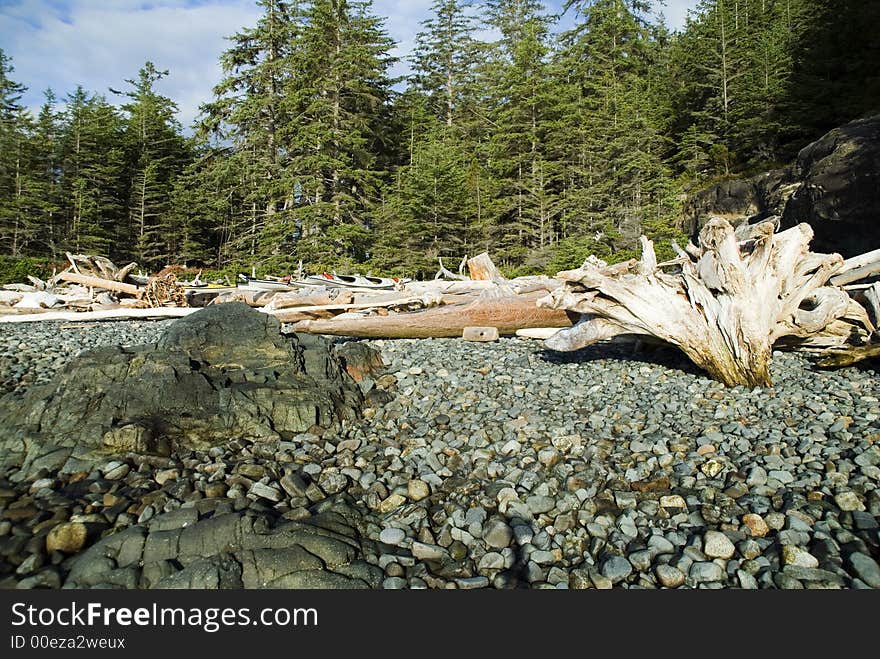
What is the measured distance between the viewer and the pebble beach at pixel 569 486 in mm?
2275

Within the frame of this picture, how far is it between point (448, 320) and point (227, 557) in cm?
546

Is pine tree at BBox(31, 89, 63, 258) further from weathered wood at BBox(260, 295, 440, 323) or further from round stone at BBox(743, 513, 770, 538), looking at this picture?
round stone at BBox(743, 513, 770, 538)

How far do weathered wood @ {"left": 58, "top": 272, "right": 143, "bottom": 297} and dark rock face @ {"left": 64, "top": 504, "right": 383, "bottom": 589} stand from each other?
1143 cm

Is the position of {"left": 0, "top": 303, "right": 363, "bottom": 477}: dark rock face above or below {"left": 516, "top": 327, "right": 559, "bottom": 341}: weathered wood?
below

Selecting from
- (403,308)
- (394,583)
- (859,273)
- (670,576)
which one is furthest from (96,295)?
(859,273)

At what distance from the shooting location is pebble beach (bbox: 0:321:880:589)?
2275 mm

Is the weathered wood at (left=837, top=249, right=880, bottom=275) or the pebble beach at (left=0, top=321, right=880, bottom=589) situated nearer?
the pebble beach at (left=0, top=321, right=880, bottom=589)

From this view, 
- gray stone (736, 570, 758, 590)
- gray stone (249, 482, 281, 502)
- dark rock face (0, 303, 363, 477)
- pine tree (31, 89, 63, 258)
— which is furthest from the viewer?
pine tree (31, 89, 63, 258)

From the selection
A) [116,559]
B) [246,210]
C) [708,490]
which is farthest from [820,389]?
[246,210]

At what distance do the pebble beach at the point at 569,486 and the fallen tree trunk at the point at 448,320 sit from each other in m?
2.48

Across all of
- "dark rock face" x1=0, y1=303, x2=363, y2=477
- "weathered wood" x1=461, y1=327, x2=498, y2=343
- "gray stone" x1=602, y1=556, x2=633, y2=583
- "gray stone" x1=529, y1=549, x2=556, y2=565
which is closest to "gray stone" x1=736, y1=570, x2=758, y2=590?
"gray stone" x1=602, y1=556, x2=633, y2=583

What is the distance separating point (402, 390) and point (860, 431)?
3833mm

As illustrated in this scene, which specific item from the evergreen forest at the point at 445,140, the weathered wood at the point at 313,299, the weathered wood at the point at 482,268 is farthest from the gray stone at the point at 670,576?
the evergreen forest at the point at 445,140

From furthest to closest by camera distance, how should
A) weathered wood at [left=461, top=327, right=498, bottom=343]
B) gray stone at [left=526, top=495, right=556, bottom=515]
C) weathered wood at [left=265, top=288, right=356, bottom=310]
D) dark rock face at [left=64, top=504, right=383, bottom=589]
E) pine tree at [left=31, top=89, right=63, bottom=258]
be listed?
pine tree at [left=31, top=89, right=63, bottom=258], weathered wood at [left=265, top=288, right=356, bottom=310], weathered wood at [left=461, top=327, right=498, bottom=343], gray stone at [left=526, top=495, right=556, bottom=515], dark rock face at [left=64, top=504, right=383, bottom=589]
